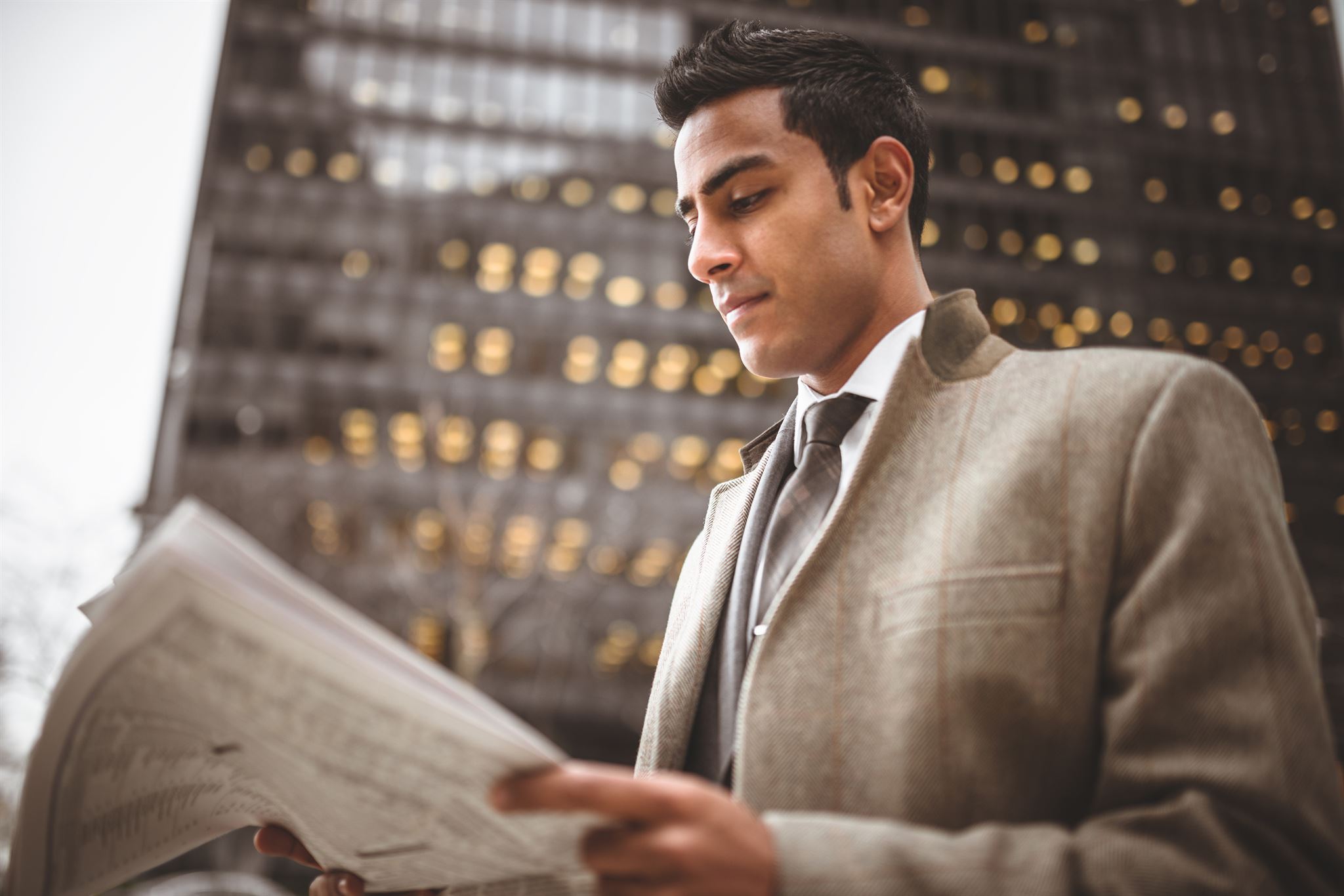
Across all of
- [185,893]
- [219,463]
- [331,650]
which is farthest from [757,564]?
[219,463]

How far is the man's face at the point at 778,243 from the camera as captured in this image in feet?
5.83

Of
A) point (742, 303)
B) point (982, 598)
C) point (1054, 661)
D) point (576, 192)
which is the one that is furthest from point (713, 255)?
point (576, 192)

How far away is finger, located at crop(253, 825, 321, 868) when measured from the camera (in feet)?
5.24

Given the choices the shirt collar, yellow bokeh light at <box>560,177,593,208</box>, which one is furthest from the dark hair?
yellow bokeh light at <box>560,177,593,208</box>

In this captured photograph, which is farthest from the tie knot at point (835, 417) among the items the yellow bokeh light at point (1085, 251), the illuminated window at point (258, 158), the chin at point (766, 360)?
the yellow bokeh light at point (1085, 251)

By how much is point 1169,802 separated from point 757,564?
0.81m

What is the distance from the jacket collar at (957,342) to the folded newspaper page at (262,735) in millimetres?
1007

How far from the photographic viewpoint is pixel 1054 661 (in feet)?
4.00

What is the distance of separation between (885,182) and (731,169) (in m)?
0.38

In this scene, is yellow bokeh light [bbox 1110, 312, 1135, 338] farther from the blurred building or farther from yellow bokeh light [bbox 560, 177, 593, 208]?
yellow bokeh light [bbox 560, 177, 593, 208]

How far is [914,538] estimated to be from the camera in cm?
138

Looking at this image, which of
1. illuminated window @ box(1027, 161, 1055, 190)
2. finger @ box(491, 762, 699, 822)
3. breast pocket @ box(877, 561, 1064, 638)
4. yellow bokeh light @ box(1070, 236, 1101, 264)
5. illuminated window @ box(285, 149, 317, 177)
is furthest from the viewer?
illuminated window @ box(1027, 161, 1055, 190)

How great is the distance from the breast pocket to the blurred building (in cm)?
2987

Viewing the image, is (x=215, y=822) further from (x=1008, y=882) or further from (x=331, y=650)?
(x=1008, y=882)
